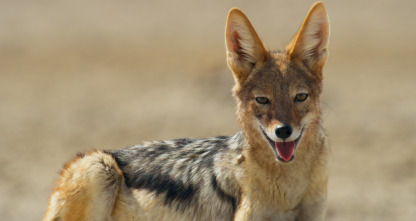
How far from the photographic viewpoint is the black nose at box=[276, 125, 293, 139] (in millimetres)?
6559

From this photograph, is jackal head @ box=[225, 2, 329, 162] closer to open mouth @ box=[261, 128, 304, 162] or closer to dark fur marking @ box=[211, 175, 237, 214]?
open mouth @ box=[261, 128, 304, 162]

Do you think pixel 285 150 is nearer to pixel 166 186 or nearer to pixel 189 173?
pixel 189 173

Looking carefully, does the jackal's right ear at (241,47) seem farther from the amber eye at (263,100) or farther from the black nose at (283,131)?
the black nose at (283,131)

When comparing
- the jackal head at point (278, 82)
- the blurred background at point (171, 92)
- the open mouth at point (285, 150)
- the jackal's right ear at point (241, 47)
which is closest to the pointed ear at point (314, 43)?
the jackal head at point (278, 82)

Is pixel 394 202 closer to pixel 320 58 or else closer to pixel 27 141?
pixel 320 58

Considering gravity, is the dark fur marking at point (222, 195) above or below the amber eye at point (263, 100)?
below

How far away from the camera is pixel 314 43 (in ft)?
23.7

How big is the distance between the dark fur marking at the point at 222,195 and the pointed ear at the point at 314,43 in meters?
1.45

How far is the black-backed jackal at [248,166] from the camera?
6.87 metres

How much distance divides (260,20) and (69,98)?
11186mm

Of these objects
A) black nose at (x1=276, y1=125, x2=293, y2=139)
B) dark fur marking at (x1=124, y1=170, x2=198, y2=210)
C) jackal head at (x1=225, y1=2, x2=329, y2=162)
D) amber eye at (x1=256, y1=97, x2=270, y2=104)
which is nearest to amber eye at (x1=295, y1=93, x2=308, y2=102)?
A: jackal head at (x1=225, y1=2, x2=329, y2=162)

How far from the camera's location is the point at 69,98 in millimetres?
21031

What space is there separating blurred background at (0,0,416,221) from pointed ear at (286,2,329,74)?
5.12m

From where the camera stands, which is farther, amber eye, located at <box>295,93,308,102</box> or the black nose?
amber eye, located at <box>295,93,308,102</box>
